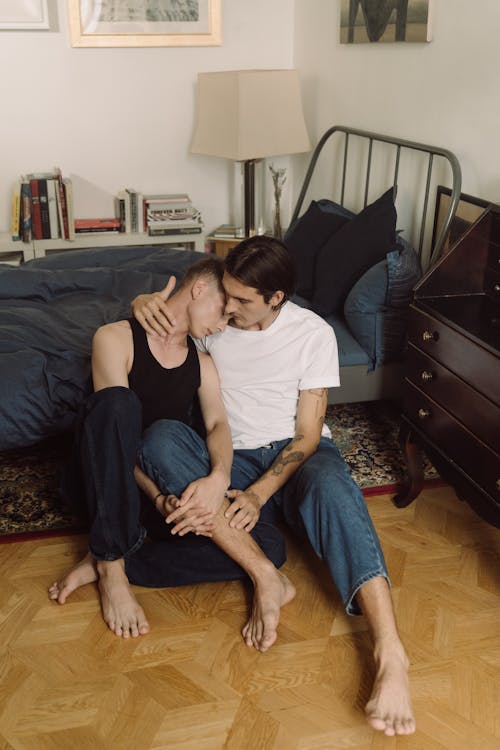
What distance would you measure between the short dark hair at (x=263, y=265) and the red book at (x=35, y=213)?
8.34ft

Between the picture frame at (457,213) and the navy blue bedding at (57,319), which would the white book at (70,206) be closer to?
the navy blue bedding at (57,319)

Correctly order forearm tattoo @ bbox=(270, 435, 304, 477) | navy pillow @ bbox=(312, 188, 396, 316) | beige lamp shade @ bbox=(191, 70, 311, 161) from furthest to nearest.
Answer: beige lamp shade @ bbox=(191, 70, 311, 161) < navy pillow @ bbox=(312, 188, 396, 316) < forearm tattoo @ bbox=(270, 435, 304, 477)

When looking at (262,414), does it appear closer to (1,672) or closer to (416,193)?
(1,672)

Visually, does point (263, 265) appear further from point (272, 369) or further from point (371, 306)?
point (371, 306)

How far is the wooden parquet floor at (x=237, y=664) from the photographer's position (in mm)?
1604

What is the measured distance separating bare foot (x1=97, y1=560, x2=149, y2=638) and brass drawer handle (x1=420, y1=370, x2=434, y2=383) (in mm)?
940

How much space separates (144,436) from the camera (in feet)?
6.50

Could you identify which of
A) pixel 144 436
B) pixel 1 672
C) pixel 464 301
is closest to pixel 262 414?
pixel 144 436

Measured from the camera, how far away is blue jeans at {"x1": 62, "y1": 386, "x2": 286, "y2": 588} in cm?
183

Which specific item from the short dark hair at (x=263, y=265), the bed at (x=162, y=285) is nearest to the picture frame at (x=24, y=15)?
the bed at (x=162, y=285)

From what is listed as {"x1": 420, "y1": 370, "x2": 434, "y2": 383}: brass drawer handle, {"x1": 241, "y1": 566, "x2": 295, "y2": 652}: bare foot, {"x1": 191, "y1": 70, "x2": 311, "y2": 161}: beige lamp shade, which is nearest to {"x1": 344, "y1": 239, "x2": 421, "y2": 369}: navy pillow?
{"x1": 420, "y1": 370, "x2": 434, "y2": 383}: brass drawer handle

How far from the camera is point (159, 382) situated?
2035 mm

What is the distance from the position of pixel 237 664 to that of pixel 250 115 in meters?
2.64

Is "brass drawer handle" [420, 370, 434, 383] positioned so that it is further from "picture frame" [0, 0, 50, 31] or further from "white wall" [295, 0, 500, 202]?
"picture frame" [0, 0, 50, 31]
